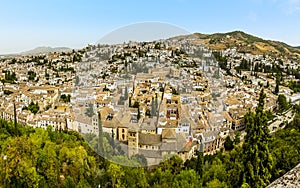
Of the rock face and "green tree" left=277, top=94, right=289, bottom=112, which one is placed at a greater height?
the rock face

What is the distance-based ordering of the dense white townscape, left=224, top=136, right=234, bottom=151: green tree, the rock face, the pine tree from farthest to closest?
1. left=224, top=136, right=234, bottom=151: green tree
2. the pine tree
3. the dense white townscape
4. the rock face

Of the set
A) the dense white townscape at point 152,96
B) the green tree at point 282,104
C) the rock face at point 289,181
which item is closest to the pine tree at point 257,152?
the dense white townscape at point 152,96

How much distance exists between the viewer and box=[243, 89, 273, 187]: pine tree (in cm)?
334

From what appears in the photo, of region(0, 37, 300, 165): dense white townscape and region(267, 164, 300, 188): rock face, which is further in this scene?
region(0, 37, 300, 165): dense white townscape

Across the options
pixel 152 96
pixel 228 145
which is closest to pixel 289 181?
pixel 152 96

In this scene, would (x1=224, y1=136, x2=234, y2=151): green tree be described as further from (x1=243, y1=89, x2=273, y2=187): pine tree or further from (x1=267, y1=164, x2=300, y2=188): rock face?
(x1=267, y1=164, x2=300, y2=188): rock face

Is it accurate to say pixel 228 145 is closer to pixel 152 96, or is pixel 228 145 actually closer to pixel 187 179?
pixel 187 179

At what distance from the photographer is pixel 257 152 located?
134 inches

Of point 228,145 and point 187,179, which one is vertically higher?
point 187,179

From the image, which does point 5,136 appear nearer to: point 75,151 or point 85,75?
point 75,151

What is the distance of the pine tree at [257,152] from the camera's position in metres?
3.34

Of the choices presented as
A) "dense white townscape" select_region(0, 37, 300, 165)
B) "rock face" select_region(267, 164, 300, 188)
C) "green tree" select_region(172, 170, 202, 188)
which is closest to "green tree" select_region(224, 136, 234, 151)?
"green tree" select_region(172, 170, 202, 188)

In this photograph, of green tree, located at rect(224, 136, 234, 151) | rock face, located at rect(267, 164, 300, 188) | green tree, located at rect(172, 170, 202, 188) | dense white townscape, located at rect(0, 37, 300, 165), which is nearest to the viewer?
rock face, located at rect(267, 164, 300, 188)

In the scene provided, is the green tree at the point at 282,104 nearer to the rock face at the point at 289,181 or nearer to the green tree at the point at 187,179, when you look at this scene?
the green tree at the point at 187,179
